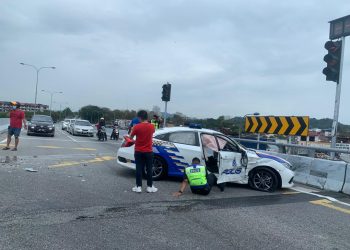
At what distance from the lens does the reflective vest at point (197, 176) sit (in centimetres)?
811

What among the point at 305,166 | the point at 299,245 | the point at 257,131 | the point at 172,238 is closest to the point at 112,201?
the point at 172,238

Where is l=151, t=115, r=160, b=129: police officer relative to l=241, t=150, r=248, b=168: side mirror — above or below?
above

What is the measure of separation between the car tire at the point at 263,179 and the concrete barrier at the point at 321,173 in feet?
6.14

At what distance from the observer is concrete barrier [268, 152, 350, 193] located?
995 centimetres

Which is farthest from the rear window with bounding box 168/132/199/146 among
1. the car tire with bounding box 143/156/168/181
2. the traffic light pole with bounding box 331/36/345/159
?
the traffic light pole with bounding box 331/36/345/159

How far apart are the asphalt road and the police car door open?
319 mm

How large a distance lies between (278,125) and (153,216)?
9351mm

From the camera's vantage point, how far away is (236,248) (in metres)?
4.84

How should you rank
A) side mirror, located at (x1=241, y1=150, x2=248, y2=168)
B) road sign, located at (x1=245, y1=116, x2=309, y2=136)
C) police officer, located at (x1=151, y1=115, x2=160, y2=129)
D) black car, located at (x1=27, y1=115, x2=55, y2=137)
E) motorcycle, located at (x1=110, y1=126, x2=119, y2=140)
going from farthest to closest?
1. motorcycle, located at (x1=110, y1=126, x2=119, y2=140)
2. black car, located at (x1=27, y1=115, x2=55, y2=137)
3. police officer, located at (x1=151, y1=115, x2=160, y2=129)
4. road sign, located at (x1=245, y1=116, x2=309, y2=136)
5. side mirror, located at (x1=241, y1=150, x2=248, y2=168)

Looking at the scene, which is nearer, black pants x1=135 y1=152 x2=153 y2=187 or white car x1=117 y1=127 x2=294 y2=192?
black pants x1=135 y1=152 x2=153 y2=187

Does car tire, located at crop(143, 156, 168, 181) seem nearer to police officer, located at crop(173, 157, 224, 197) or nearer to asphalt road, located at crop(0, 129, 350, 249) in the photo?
asphalt road, located at crop(0, 129, 350, 249)

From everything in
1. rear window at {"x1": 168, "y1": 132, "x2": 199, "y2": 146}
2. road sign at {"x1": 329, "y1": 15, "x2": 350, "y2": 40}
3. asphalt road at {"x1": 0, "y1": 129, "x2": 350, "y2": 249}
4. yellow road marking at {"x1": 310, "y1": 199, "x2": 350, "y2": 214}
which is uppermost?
road sign at {"x1": 329, "y1": 15, "x2": 350, "y2": 40}

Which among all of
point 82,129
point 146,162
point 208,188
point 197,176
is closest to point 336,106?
point 208,188

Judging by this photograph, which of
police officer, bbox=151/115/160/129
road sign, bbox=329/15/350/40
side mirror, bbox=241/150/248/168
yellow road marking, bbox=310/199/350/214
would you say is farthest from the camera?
police officer, bbox=151/115/160/129
